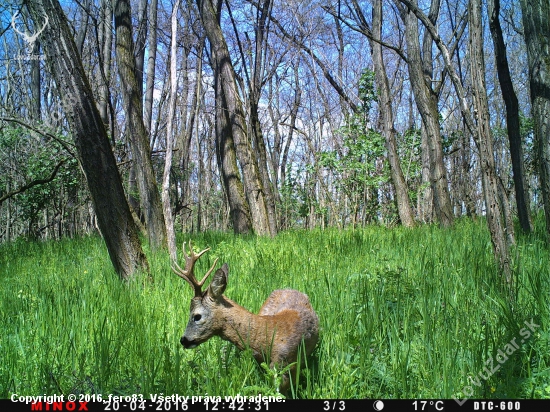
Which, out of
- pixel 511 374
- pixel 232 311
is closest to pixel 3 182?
pixel 232 311

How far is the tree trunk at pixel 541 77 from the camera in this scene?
4445mm

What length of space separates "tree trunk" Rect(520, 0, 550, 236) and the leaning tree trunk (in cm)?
426

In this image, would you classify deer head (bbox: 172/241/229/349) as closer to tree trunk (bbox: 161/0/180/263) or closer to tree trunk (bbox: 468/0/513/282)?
tree trunk (bbox: 468/0/513/282)

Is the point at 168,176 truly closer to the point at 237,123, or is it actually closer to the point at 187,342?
the point at 237,123

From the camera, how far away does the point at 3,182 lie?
43.9 ft

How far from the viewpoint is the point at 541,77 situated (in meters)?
4.56

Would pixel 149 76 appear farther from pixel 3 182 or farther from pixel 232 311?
pixel 232 311

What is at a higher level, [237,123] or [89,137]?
[237,123]

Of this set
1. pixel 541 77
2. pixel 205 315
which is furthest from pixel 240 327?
pixel 541 77

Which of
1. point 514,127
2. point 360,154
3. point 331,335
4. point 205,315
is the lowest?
point 331,335

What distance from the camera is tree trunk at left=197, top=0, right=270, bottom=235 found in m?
8.31

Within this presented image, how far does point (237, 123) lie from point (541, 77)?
17.3 ft

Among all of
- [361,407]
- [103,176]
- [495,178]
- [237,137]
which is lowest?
[361,407]

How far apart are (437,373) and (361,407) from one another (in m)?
0.42
